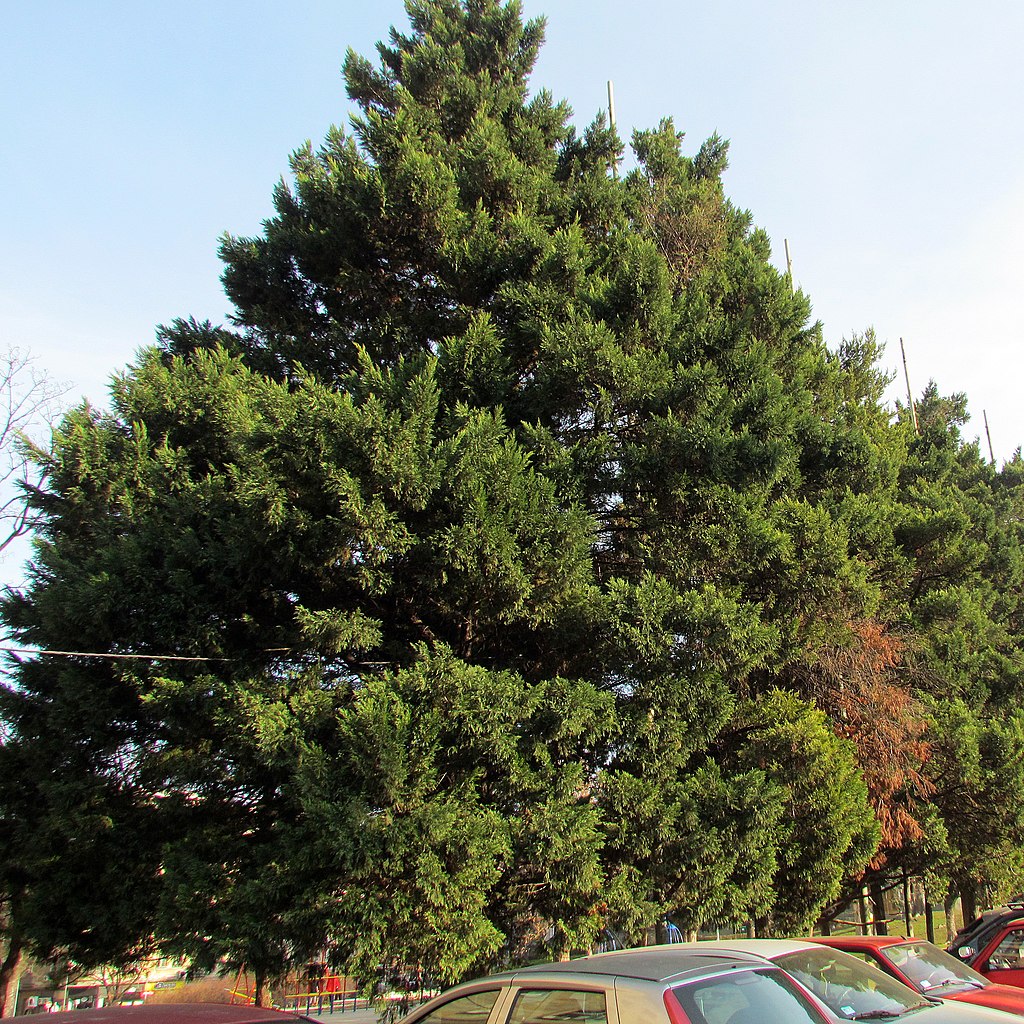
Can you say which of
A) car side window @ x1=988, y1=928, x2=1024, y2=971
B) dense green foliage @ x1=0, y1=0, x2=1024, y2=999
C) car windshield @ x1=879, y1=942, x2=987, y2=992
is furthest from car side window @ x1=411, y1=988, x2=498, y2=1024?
car side window @ x1=988, y1=928, x2=1024, y2=971

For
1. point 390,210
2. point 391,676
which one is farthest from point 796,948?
point 390,210

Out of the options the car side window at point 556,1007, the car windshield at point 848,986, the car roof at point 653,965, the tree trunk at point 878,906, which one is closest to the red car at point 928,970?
the car windshield at point 848,986

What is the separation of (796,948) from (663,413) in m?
7.60

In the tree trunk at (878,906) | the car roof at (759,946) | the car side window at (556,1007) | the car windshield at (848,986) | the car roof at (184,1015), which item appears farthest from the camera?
the tree trunk at (878,906)

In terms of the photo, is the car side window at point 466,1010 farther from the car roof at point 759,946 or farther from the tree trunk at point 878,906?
the tree trunk at point 878,906

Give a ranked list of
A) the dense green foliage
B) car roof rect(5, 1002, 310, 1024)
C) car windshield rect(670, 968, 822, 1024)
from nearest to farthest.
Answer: car roof rect(5, 1002, 310, 1024), car windshield rect(670, 968, 822, 1024), the dense green foliage

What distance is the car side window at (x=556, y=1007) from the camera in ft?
13.1

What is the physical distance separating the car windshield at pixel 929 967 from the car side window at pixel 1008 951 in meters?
2.21

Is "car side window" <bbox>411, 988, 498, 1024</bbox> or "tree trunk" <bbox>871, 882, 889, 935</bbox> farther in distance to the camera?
"tree trunk" <bbox>871, 882, 889, 935</bbox>

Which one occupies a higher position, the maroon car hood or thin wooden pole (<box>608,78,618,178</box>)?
thin wooden pole (<box>608,78,618,178</box>)

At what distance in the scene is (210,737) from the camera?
9297 millimetres

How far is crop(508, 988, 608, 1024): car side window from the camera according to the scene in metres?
3.99

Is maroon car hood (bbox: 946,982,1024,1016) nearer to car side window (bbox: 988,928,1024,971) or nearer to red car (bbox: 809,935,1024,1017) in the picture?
red car (bbox: 809,935,1024,1017)

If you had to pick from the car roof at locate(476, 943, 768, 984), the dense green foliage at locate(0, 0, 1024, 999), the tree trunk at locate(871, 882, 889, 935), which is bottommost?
the car roof at locate(476, 943, 768, 984)
